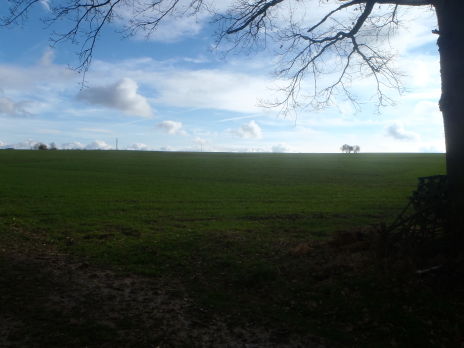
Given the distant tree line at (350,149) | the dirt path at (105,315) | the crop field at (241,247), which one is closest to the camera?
the dirt path at (105,315)

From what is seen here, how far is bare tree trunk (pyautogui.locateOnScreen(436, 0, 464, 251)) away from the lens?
701cm

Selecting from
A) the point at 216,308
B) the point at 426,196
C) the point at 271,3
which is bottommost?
the point at 216,308

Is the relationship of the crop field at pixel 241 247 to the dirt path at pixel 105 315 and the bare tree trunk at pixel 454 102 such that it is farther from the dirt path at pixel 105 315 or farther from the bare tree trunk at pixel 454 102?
the bare tree trunk at pixel 454 102

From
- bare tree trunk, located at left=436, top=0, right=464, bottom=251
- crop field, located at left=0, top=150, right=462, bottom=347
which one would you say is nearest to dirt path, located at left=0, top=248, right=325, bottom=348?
crop field, located at left=0, top=150, right=462, bottom=347

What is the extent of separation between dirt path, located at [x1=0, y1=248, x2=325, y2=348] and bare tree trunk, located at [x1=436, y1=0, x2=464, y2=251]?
3.83 m

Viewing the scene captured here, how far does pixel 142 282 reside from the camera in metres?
7.81

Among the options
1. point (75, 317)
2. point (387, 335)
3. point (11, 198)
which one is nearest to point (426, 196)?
point (387, 335)

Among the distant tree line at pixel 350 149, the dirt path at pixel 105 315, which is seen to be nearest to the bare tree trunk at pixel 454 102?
the dirt path at pixel 105 315

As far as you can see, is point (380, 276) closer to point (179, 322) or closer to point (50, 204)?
point (179, 322)

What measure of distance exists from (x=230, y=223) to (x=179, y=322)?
951cm

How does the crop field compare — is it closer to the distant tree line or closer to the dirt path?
the dirt path

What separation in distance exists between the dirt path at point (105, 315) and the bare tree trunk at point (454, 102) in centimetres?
383

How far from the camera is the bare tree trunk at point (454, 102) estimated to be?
7.01 metres

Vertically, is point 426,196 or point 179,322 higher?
point 426,196
